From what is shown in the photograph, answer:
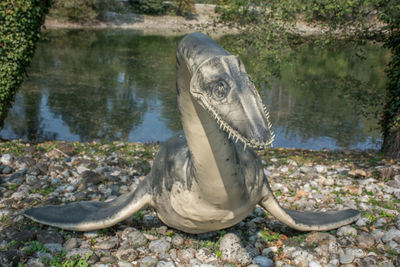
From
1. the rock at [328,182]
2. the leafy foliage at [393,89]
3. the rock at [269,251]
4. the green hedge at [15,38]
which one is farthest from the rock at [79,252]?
the leafy foliage at [393,89]

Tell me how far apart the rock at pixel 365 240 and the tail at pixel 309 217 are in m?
0.20

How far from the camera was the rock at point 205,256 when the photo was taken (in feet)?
11.3

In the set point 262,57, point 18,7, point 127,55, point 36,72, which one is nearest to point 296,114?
point 262,57

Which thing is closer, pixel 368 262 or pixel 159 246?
pixel 368 262

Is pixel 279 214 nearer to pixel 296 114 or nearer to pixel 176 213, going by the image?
pixel 176 213

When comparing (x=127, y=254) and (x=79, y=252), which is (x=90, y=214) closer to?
(x=79, y=252)

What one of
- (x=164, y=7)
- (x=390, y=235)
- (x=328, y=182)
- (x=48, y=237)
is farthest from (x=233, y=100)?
(x=164, y=7)

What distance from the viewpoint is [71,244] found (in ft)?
11.6

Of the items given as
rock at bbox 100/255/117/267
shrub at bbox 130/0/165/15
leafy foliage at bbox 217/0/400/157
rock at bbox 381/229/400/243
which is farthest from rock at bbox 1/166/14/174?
shrub at bbox 130/0/165/15

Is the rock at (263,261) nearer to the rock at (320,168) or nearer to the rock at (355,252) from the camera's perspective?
the rock at (355,252)

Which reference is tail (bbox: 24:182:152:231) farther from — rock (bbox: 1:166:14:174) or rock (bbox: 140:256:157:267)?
rock (bbox: 1:166:14:174)

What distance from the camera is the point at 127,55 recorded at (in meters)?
21.7

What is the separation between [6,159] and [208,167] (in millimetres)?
4380

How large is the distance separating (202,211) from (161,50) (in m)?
22.4
